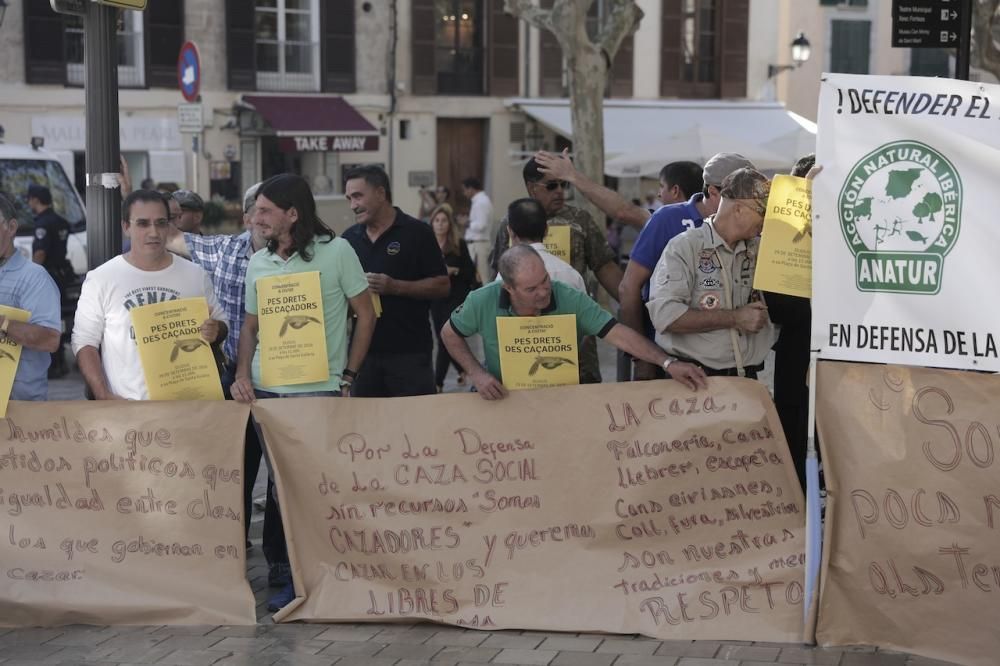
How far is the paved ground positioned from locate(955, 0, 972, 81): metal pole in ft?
17.5

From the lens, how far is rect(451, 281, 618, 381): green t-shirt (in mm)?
5578

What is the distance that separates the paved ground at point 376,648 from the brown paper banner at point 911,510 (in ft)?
0.43

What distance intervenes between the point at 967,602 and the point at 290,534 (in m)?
2.53

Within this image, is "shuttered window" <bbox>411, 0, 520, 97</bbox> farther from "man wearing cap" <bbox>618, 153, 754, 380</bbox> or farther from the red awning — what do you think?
"man wearing cap" <bbox>618, 153, 754, 380</bbox>

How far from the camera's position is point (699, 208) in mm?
6355

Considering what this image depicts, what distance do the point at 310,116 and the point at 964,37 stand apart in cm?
1900

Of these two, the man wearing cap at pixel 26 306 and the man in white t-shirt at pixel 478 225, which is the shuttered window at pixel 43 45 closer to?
the man in white t-shirt at pixel 478 225

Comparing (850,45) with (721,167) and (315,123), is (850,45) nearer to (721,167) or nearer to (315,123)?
(315,123)

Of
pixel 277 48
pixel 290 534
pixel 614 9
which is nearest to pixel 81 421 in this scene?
pixel 290 534

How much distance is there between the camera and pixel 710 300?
5.53 meters

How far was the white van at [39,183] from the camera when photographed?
13375 mm

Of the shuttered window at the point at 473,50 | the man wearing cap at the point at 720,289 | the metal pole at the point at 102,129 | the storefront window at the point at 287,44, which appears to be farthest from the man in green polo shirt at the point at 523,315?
the shuttered window at the point at 473,50

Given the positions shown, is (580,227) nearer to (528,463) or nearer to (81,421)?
(528,463)

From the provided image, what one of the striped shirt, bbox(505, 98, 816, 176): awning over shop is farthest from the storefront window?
the striped shirt
